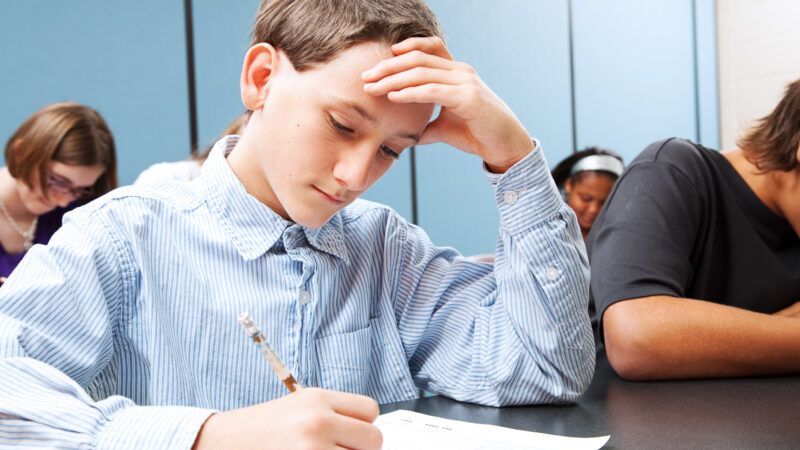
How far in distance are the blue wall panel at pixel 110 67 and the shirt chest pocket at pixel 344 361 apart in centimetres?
231

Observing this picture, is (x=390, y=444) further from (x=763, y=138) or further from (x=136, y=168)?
(x=136, y=168)

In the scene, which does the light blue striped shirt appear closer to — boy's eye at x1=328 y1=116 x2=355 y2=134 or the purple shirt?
boy's eye at x1=328 y1=116 x2=355 y2=134

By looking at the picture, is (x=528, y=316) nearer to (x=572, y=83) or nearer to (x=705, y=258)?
(x=705, y=258)

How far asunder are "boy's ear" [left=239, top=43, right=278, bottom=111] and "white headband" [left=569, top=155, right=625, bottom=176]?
2598mm

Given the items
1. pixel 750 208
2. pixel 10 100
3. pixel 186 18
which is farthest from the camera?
pixel 186 18

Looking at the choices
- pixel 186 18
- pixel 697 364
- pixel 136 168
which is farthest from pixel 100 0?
pixel 697 364

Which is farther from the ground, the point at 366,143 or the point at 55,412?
the point at 366,143

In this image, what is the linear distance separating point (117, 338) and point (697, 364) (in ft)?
2.53

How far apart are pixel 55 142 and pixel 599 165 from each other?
2.13m

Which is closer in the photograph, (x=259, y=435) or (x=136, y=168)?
(x=259, y=435)

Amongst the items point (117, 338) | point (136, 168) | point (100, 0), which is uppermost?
→ point (100, 0)

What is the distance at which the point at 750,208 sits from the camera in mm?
1405

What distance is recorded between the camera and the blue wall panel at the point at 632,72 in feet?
16.5

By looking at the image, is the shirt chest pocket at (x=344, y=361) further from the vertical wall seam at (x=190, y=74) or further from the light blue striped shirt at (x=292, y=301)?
the vertical wall seam at (x=190, y=74)
